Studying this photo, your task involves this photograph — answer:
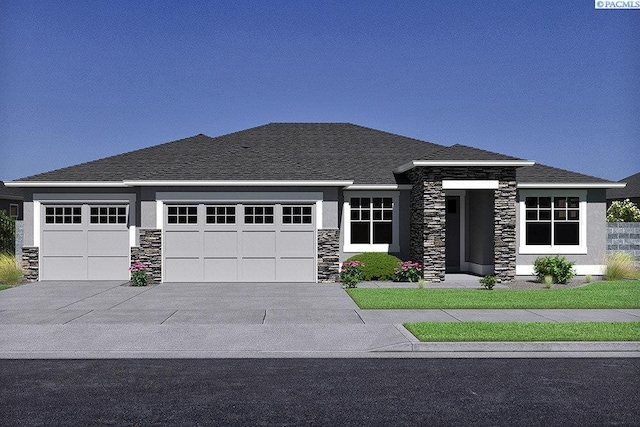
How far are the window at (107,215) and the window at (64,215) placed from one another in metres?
0.50

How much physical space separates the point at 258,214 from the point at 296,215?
132 centimetres

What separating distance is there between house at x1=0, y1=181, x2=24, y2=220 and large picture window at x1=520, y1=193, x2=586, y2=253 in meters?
34.6

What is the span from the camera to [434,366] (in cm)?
870

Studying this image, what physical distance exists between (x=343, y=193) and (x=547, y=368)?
44.7 ft

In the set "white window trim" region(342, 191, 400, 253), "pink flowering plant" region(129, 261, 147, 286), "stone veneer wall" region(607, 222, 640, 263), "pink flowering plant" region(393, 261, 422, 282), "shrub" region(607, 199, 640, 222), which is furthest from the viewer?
"shrub" region(607, 199, 640, 222)

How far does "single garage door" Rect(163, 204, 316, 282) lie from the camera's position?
19.8 metres

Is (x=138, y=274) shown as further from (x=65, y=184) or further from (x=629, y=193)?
(x=629, y=193)

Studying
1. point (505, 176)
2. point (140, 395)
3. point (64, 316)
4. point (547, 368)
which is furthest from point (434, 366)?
point (505, 176)

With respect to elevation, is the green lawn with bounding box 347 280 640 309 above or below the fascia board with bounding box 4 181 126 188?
below

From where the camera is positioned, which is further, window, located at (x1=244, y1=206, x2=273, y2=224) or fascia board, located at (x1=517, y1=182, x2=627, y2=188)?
fascia board, located at (x1=517, y1=182, x2=627, y2=188)

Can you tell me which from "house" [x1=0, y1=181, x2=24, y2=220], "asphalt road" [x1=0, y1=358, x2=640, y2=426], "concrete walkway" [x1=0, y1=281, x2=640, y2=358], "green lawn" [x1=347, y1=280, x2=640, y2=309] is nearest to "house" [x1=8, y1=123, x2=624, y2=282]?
"concrete walkway" [x1=0, y1=281, x2=640, y2=358]

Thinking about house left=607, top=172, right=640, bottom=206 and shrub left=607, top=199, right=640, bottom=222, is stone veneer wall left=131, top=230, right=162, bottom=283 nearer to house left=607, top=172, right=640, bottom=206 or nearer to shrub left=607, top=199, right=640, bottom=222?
shrub left=607, top=199, right=640, bottom=222

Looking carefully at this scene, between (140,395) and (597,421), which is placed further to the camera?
(140,395)

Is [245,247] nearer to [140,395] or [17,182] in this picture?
[17,182]
